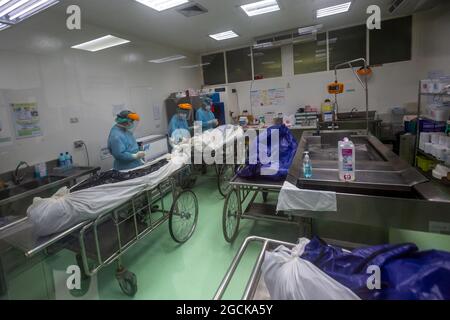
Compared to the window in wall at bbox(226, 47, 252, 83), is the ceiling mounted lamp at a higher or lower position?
lower

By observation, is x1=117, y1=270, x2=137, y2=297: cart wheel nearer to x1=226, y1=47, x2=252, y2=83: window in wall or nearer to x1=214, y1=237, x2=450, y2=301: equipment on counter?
x1=214, y1=237, x2=450, y2=301: equipment on counter

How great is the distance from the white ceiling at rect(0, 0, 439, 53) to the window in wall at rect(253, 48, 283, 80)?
57 cm

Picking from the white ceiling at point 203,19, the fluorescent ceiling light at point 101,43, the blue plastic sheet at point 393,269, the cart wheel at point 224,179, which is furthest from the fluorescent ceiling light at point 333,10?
the blue plastic sheet at point 393,269

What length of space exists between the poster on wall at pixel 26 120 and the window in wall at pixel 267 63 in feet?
14.5

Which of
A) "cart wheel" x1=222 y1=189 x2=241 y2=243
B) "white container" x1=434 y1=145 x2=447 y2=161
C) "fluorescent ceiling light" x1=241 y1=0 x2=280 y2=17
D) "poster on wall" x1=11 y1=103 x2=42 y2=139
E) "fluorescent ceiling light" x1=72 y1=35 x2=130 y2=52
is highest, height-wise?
"fluorescent ceiling light" x1=241 y1=0 x2=280 y2=17

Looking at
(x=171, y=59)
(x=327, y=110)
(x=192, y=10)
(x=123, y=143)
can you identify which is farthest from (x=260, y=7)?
(x=123, y=143)

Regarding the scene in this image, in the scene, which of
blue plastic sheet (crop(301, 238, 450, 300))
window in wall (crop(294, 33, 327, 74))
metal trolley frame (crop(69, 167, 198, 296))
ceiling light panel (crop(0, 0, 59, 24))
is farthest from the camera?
window in wall (crop(294, 33, 327, 74))

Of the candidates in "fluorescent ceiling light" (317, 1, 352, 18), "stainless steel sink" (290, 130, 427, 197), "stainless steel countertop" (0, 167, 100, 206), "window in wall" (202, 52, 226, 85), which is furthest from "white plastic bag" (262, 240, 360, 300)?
"window in wall" (202, 52, 226, 85)

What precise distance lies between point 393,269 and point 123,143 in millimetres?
2544

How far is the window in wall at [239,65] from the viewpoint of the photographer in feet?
18.8

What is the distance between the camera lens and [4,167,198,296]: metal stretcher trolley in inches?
60.1

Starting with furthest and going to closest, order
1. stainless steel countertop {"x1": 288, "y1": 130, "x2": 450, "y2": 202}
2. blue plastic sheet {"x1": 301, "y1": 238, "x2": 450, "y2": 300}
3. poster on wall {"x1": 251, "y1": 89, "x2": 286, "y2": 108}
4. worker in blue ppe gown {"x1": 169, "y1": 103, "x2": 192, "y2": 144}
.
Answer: poster on wall {"x1": 251, "y1": 89, "x2": 286, "y2": 108}
worker in blue ppe gown {"x1": 169, "y1": 103, "x2": 192, "y2": 144}
stainless steel countertop {"x1": 288, "y1": 130, "x2": 450, "y2": 202}
blue plastic sheet {"x1": 301, "y1": 238, "x2": 450, "y2": 300}

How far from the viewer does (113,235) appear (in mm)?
2068
